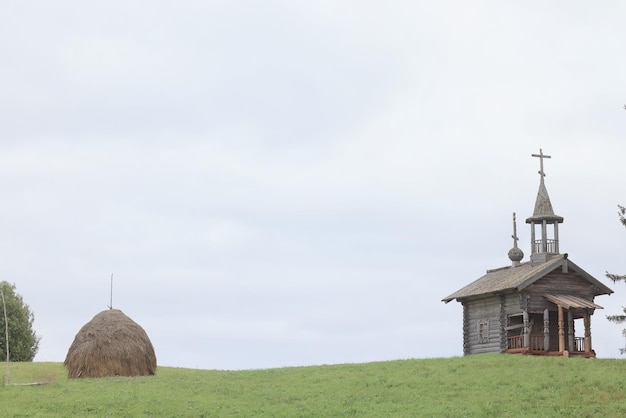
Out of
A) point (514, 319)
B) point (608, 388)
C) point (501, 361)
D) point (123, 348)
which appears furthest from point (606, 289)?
point (123, 348)

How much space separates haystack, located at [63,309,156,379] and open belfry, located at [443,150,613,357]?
18.4 m

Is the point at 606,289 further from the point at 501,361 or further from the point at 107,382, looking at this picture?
the point at 107,382

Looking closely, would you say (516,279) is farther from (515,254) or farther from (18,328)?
(18,328)

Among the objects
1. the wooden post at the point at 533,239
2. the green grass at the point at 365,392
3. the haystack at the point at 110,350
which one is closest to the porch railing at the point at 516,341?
the wooden post at the point at 533,239

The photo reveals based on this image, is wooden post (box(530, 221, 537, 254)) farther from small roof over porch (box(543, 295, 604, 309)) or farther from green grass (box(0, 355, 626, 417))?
green grass (box(0, 355, 626, 417))

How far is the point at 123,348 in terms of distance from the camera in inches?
1881

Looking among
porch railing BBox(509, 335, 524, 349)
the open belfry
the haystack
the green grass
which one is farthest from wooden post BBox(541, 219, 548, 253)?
the haystack

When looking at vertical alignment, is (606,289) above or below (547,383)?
above

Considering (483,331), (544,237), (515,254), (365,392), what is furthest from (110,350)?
(544,237)

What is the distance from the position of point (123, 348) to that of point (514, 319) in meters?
21.4

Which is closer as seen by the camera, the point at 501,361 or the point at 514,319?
the point at 501,361

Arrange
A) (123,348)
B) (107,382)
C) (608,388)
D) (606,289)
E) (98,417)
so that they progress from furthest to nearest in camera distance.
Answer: (606,289)
(123,348)
(107,382)
(608,388)
(98,417)

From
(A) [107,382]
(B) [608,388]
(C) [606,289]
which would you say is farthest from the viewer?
(C) [606,289]

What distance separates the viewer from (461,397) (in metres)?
34.7
